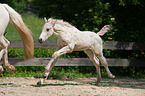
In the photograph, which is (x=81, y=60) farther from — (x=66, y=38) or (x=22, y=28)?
(x=22, y=28)

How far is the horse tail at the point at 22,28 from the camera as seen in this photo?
524 centimetres

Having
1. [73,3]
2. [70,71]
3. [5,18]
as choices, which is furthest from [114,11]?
[5,18]

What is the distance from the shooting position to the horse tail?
5.24 meters

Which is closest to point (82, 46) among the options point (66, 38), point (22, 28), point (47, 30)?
point (66, 38)

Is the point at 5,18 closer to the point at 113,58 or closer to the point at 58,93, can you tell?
the point at 58,93

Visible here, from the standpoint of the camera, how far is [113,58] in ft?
27.9

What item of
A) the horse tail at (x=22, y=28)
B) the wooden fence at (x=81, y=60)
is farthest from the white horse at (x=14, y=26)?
the wooden fence at (x=81, y=60)

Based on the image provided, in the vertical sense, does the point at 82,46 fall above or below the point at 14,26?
below

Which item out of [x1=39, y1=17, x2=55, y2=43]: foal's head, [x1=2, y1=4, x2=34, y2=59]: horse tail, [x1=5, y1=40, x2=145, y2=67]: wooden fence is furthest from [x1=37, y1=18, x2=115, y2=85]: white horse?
[x1=5, y1=40, x2=145, y2=67]: wooden fence

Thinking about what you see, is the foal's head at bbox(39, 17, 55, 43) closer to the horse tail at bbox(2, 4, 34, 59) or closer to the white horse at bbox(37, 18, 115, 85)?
the white horse at bbox(37, 18, 115, 85)

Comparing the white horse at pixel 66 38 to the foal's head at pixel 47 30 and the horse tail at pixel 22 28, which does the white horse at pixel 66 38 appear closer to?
the foal's head at pixel 47 30

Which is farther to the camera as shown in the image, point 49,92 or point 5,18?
point 5,18

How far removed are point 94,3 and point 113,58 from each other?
7.19 ft

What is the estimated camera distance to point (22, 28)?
5.38 meters
